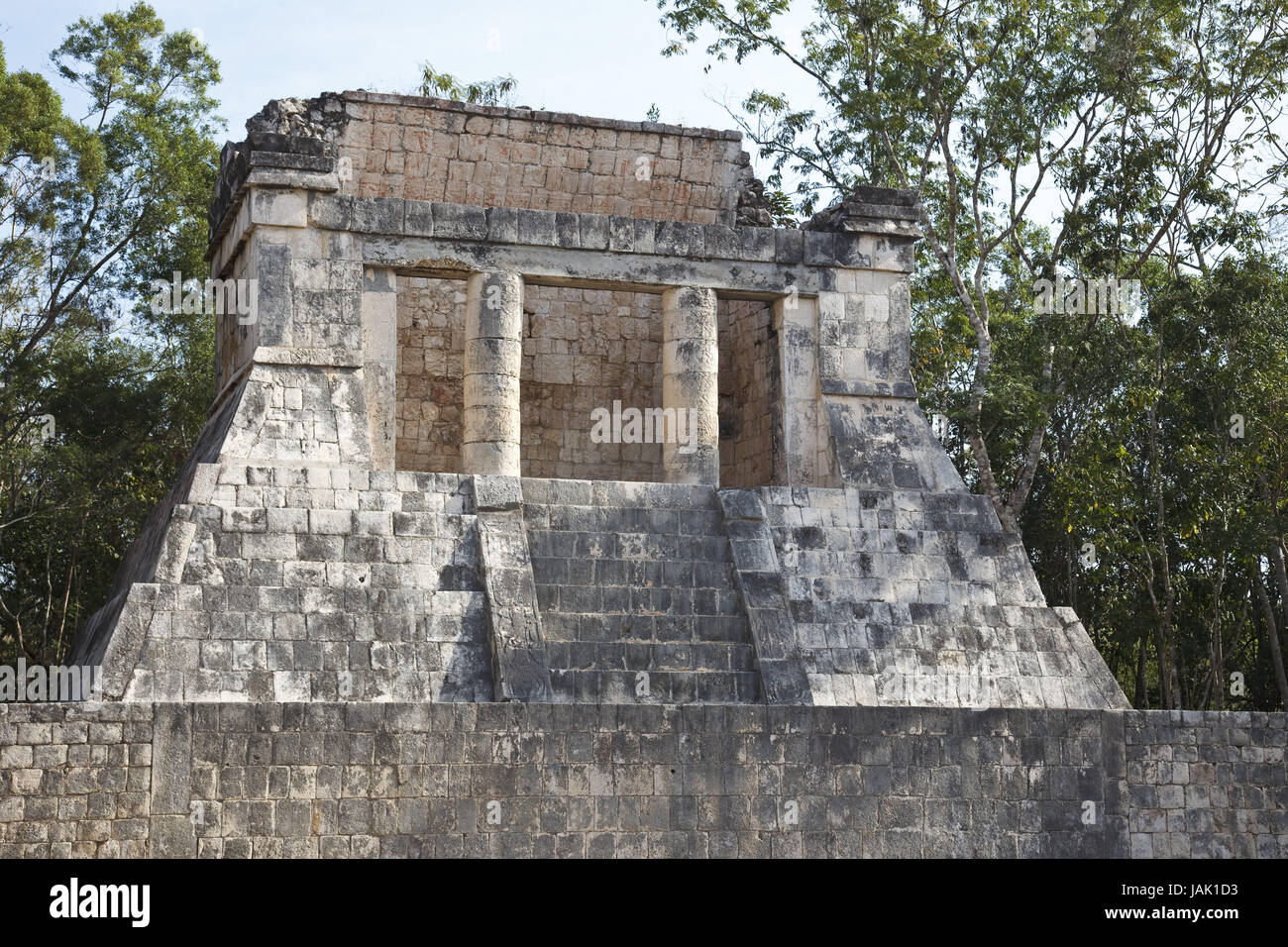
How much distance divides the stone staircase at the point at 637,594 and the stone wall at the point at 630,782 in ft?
3.22

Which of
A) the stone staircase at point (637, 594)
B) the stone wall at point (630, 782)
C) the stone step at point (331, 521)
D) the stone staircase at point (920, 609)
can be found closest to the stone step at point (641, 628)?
the stone staircase at point (637, 594)

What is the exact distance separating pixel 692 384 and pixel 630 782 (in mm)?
4617

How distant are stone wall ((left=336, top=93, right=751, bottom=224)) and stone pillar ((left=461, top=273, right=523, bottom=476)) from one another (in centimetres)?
305

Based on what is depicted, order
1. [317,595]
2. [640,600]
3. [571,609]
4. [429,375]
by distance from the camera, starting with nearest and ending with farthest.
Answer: [317,595] → [571,609] → [640,600] → [429,375]

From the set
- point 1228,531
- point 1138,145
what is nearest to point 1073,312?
point 1138,145

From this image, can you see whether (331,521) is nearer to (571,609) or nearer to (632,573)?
(571,609)

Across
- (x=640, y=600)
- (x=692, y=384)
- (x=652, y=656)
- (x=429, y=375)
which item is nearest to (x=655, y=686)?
(x=652, y=656)

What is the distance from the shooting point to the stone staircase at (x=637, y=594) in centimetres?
1232

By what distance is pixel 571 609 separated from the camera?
12.8 m

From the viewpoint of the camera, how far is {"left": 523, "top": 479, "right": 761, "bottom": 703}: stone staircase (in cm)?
1232

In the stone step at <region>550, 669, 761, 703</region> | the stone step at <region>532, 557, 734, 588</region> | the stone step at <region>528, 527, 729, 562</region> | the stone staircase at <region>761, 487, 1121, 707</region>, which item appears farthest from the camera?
the stone step at <region>528, 527, 729, 562</region>

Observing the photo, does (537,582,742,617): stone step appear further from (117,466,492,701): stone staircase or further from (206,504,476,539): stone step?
(206,504,476,539): stone step

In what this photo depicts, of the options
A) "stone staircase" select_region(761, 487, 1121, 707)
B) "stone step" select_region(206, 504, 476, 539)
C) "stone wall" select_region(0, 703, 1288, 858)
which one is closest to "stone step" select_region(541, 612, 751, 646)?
→ "stone staircase" select_region(761, 487, 1121, 707)

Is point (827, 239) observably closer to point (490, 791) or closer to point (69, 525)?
point (490, 791)
